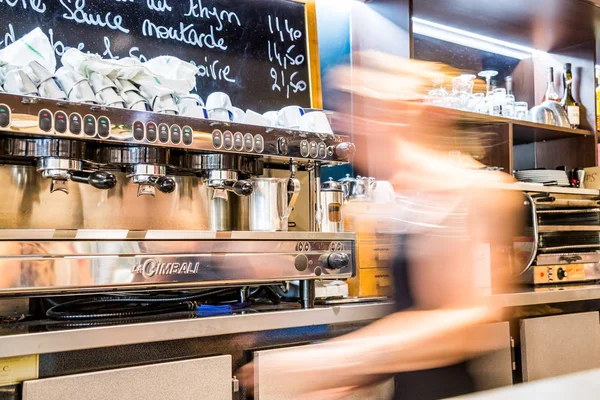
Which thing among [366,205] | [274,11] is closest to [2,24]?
[274,11]

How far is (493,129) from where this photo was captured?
3166 mm

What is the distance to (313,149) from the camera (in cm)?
212

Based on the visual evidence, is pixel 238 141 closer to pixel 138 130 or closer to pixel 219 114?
pixel 219 114

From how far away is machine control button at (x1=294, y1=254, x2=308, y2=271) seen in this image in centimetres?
198

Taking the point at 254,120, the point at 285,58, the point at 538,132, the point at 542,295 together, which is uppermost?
the point at 285,58

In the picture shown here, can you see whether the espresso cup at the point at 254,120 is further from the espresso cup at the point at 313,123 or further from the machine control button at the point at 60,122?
the machine control button at the point at 60,122

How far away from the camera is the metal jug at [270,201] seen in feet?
6.90

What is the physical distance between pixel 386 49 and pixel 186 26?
0.96 metres

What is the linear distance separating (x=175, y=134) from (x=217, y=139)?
14 centimetres

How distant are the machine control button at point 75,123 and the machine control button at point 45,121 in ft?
0.17

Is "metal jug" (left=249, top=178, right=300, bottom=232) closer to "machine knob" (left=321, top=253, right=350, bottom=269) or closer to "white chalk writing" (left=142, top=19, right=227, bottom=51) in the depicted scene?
"machine knob" (left=321, top=253, right=350, bottom=269)

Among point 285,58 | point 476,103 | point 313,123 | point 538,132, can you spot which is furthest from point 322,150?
point 538,132

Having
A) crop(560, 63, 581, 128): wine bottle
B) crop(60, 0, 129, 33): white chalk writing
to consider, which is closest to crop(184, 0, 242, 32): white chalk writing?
crop(60, 0, 129, 33): white chalk writing

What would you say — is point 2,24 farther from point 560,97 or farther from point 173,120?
point 560,97
